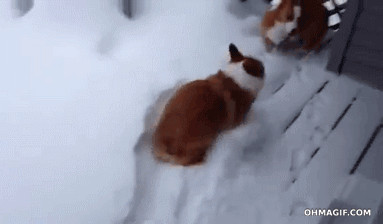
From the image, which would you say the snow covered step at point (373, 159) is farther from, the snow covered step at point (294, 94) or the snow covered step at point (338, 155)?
the snow covered step at point (294, 94)

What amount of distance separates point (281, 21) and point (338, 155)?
648 mm

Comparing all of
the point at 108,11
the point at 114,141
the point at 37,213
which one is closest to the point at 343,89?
the point at 114,141

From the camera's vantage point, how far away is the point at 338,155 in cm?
158

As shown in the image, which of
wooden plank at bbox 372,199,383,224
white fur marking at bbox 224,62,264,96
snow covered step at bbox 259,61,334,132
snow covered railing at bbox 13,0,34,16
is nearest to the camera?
wooden plank at bbox 372,199,383,224

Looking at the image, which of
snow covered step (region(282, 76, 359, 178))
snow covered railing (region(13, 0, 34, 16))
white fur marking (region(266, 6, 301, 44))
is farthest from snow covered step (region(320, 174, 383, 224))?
snow covered railing (region(13, 0, 34, 16))

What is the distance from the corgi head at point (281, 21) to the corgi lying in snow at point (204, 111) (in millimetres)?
368

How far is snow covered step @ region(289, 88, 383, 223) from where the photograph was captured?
1.47 m

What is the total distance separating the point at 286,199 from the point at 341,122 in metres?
0.47

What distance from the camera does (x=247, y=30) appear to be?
2043 mm

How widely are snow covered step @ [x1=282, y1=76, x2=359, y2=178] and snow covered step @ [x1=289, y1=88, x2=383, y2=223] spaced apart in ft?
0.09

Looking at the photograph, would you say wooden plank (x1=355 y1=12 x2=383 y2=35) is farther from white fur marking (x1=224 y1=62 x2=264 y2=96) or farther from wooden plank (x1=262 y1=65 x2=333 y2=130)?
white fur marking (x1=224 y1=62 x2=264 y2=96)

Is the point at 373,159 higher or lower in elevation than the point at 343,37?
lower

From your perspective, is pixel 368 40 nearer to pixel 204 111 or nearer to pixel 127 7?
pixel 204 111

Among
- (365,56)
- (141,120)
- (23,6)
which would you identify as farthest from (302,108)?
(23,6)
